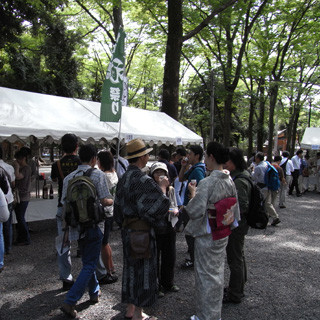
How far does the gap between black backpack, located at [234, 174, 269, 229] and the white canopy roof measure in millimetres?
3864

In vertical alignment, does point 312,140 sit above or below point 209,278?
above

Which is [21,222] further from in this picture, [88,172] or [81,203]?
[81,203]

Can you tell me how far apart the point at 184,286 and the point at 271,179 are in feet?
14.2

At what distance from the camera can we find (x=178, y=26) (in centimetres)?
958

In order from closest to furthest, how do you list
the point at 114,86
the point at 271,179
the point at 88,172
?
the point at 88,172, the point at 114,86, the point at 271,179

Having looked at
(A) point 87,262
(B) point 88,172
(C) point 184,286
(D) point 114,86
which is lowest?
(C) point 184,286

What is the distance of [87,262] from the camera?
125 inches

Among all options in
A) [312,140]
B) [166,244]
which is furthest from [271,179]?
[312,140]

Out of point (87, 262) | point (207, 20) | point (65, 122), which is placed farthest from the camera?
point (207, 20)

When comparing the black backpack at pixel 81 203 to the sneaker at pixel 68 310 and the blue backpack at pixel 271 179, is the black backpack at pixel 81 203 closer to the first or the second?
the sneaker at pixel 68 310

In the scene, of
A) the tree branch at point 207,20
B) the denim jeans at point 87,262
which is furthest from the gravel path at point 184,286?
the tree branch at point 207,20

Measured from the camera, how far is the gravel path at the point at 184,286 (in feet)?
11.0

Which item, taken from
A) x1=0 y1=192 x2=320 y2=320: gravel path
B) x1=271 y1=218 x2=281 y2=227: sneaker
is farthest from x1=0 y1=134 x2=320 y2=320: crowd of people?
x1=271 y1=218 x2=281 y2=227: sneaker

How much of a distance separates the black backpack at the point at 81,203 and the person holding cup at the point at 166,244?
738mm
